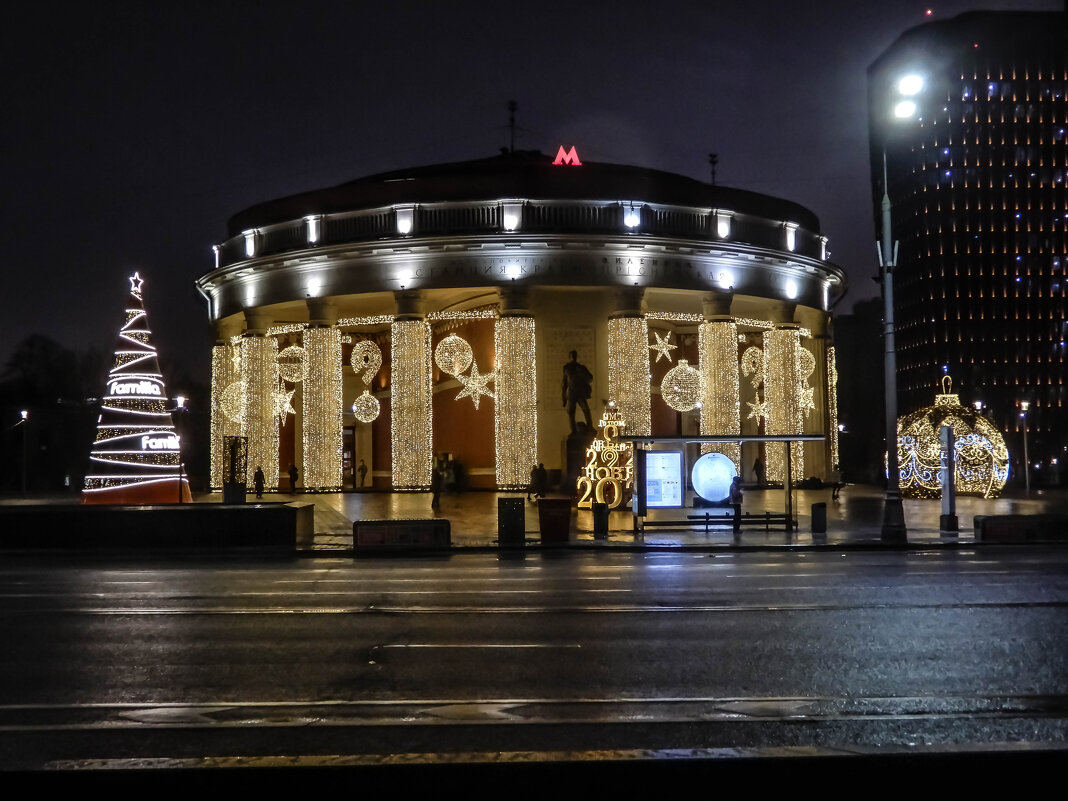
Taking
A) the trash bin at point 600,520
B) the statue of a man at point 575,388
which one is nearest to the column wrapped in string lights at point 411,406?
the statue of a man at point 575,388

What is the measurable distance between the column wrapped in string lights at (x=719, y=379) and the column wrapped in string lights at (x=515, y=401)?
8135mm

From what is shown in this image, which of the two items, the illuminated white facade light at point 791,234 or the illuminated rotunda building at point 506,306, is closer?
the illuminated rotunda building at point 506,306

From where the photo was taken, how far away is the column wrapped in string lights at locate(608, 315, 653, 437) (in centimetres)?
4781

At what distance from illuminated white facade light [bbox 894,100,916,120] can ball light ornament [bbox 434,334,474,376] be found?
28.3 meters

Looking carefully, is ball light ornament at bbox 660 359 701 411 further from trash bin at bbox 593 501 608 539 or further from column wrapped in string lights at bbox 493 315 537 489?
trash bin at bbox 593 501 608 539

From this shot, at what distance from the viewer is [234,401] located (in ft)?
178

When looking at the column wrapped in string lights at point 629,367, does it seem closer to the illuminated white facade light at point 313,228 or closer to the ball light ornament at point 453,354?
the ball light ornament at point 453,354

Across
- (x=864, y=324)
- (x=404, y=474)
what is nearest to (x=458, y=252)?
(x=404, y=474)

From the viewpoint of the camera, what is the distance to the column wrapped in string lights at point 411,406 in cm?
4819

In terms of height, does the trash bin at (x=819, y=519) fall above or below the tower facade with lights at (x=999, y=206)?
below

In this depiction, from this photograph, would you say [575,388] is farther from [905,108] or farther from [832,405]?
[905,108]

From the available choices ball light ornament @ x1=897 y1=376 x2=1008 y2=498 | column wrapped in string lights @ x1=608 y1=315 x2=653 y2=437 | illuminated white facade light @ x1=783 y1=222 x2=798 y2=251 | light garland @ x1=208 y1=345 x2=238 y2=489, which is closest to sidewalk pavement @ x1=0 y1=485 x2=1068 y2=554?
ball light ornament @ x1=897 y1=376 x2=1008 y2=498

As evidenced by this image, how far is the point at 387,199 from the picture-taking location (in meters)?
49.8

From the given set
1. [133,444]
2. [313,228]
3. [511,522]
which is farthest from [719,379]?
[133,444]
